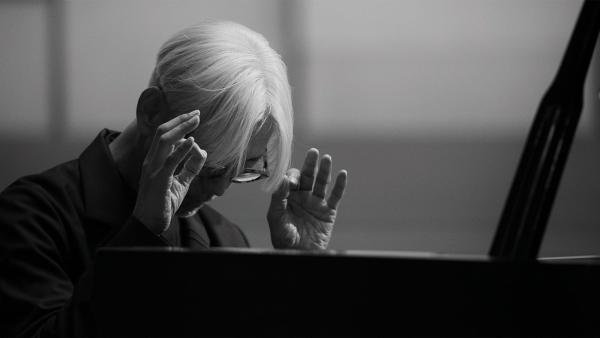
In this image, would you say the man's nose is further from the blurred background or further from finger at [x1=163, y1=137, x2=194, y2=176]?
the blurred background

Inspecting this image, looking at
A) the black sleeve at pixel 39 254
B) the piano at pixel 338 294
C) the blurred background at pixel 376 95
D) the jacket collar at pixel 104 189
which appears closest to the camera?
the piano at pixel 338 294

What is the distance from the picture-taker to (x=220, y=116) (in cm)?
132

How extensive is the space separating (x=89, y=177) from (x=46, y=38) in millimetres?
1119

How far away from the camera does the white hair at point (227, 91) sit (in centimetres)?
133

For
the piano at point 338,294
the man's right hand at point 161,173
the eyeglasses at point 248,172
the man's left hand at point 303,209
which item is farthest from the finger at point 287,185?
the piano at point 338,294

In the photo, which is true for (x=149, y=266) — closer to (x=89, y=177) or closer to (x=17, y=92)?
(x=89, y=177)

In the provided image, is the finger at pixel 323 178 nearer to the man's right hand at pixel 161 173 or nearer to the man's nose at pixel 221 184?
the man's nose at pixel 221 184

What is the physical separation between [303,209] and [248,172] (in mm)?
236

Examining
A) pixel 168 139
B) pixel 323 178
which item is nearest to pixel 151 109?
pixel 168 139

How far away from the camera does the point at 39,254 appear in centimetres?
117

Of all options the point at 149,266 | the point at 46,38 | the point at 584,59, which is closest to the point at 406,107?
the point at 46,38

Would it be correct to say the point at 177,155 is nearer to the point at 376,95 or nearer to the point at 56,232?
the point at 56,232

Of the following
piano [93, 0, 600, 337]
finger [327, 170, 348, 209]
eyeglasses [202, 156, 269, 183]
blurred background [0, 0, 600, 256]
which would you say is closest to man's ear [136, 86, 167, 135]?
eyeglasses [202, 156, 269, 183]

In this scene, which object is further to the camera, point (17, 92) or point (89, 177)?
point (17, 92)
